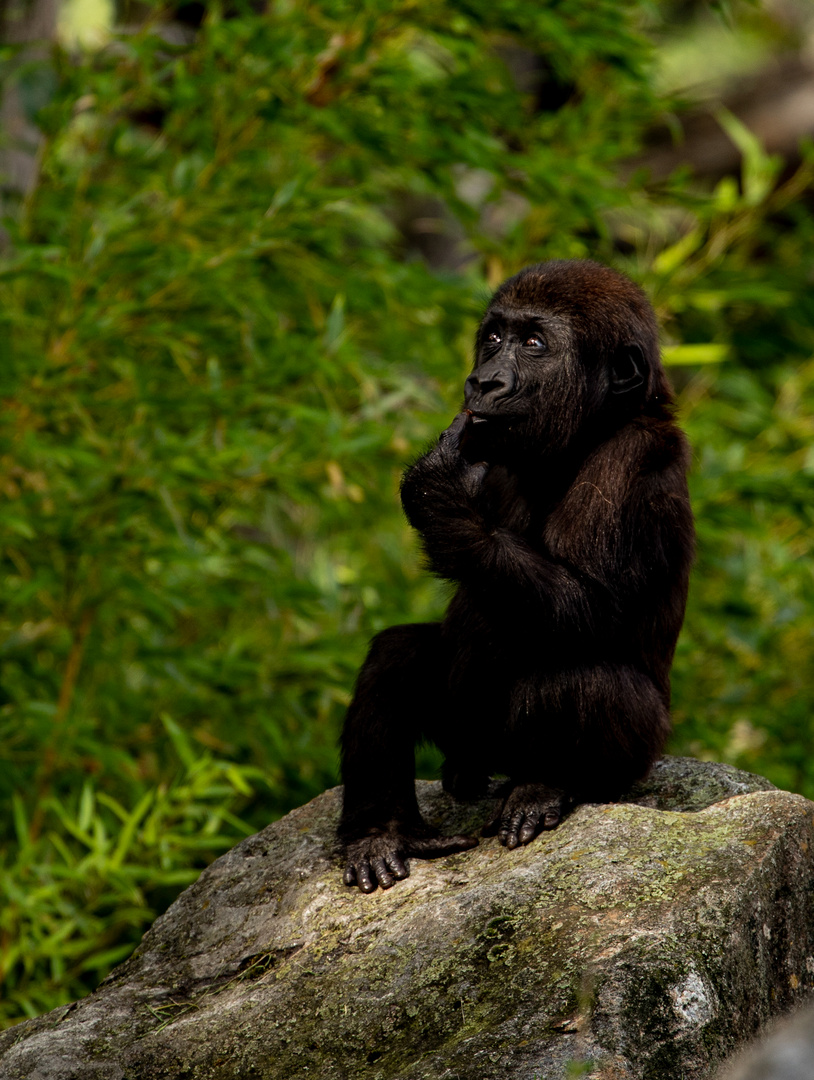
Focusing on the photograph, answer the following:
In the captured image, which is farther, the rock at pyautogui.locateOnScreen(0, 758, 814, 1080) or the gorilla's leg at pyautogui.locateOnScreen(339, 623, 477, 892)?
the gorilla's leg at pyautogui.locateOnScreen(339, 623, 477, 892)

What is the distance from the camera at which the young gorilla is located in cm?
360

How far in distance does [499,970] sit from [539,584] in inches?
42.2

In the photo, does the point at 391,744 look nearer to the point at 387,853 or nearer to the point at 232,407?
the point at 387,853

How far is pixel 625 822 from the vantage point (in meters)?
3.29

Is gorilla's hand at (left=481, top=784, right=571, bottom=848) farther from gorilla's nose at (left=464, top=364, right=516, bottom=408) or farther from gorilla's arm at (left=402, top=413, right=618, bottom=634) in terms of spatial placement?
gorilla's nose at (left=464, top=364, right=516, bottom=408)

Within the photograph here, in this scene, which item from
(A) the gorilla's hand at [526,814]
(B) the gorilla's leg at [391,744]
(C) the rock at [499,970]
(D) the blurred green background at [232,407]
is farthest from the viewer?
(D) the blurred green background at [232,407]

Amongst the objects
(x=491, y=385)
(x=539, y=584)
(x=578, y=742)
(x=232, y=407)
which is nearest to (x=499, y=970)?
(x=578, y=742)

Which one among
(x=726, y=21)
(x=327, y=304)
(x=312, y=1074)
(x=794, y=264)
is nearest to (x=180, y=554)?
(x=327, y=304)

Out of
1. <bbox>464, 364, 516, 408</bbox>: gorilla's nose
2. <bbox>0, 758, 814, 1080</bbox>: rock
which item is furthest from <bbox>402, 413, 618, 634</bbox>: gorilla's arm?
<bbox>0, 758, 814, 1080</bbox>: rock

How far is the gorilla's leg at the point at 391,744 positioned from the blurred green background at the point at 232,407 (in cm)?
100

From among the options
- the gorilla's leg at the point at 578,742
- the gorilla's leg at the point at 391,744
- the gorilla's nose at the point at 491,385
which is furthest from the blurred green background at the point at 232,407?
the gorilla's leg at the point at 578,742

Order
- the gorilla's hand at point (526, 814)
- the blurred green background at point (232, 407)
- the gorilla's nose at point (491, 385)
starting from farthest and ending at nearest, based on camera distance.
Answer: the blurred green background at point (232, 407)
the gorilla's nose at point (491, 385)
the gorilla's hand at point (526, 814)

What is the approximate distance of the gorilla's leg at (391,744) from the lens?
12.1 ft

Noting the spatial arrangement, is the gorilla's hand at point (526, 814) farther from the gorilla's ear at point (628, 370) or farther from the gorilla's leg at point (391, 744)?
the gorilla's ear at point (628, 370)
